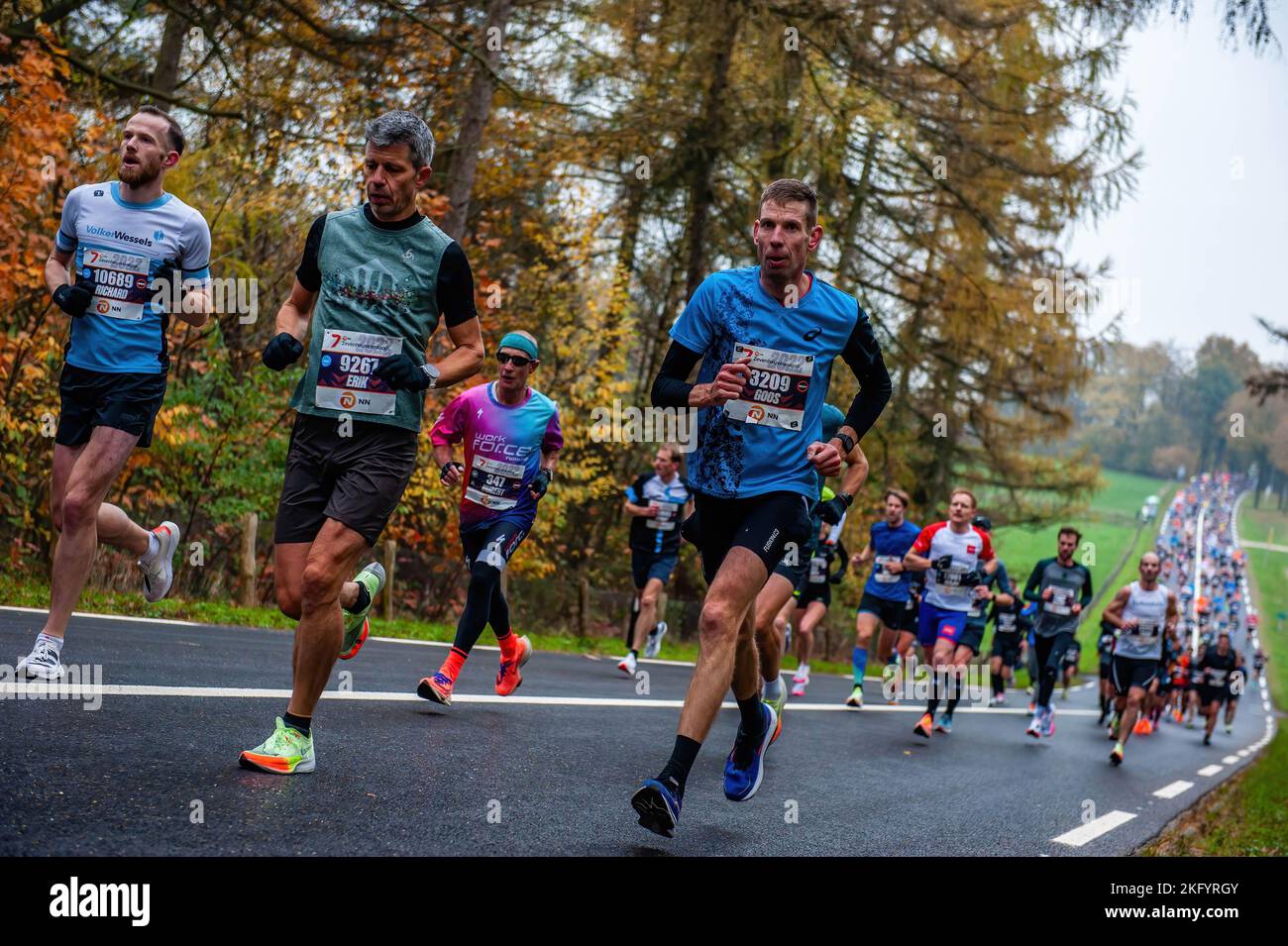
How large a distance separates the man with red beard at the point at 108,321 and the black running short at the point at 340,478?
1.39m

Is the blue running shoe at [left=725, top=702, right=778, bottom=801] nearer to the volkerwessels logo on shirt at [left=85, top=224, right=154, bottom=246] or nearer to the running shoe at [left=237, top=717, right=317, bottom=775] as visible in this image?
the running shoe at [left=237, top=717, right=317, bottom=775]

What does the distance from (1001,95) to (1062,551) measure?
35.8ft

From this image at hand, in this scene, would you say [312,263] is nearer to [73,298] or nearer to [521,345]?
[73,298]

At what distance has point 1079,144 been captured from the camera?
78.5 ft

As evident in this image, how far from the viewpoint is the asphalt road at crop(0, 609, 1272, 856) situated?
407 centimetres

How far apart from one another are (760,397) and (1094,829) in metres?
3.93

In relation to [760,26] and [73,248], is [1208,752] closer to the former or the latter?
[760,26]

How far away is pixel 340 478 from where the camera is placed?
4.79m

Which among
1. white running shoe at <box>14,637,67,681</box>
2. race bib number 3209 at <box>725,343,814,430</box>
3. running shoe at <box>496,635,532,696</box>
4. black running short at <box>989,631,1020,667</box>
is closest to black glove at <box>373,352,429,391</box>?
race bib number 3209 at <box>725,343,814,430</box>

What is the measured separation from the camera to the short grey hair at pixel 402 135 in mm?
4734

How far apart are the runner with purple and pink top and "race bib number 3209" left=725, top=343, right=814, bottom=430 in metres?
3.33

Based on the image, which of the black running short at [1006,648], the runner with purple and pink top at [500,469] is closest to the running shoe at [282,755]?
the runner with purple and pink top at [500,469]
